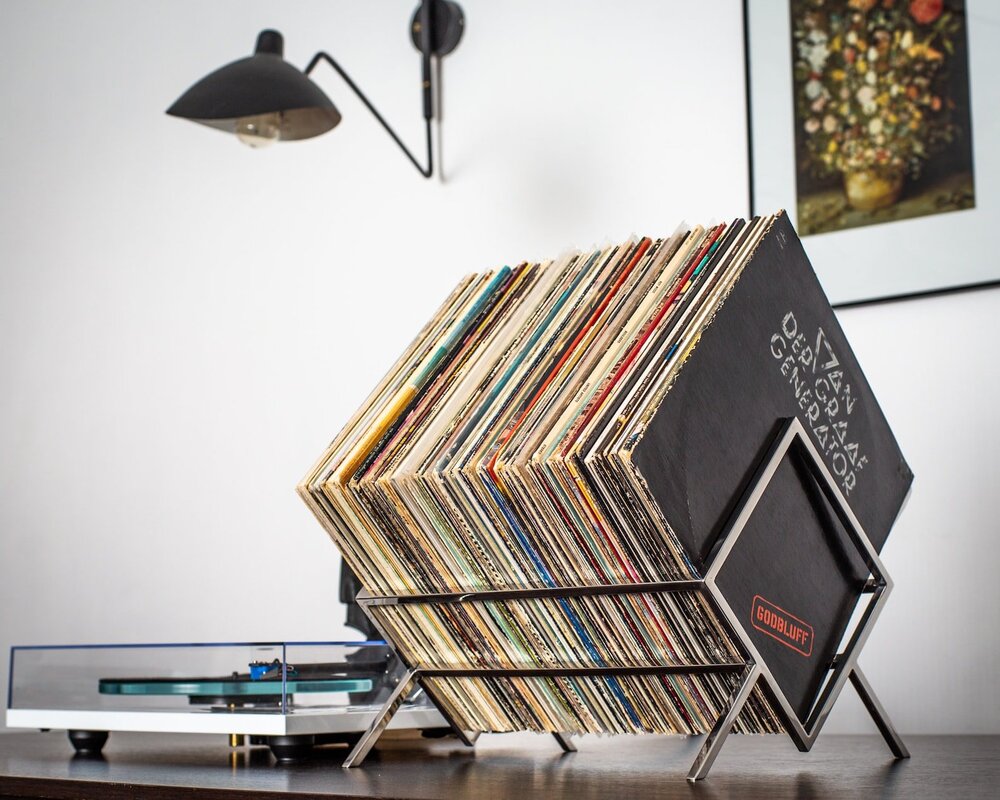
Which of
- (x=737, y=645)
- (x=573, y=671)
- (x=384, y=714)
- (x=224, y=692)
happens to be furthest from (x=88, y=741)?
(x=737, y=645)

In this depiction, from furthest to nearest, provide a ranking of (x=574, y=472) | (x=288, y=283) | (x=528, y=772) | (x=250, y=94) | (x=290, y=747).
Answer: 1. (x=288, y=283)
2. (x=250, y=94)
3. (x=290, y=747)
4. (x=528, y=772)
5. (x=574, y=472)

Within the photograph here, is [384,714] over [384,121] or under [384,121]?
under

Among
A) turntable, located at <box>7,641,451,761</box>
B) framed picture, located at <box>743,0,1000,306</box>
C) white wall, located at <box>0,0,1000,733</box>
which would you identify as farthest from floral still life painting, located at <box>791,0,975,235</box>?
turntable, located at <box>7,641,451,761</box>

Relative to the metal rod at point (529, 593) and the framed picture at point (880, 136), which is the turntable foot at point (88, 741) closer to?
the metal rod at point (529, 593)

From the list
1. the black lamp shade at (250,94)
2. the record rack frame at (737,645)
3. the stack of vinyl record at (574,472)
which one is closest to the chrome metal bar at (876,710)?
the record rack frame at (737,645)

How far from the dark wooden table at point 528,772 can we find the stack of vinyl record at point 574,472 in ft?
0.18

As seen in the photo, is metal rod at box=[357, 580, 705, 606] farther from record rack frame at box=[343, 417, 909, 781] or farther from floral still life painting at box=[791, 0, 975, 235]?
floral still life painting at box=[791, 0, 975, 235]

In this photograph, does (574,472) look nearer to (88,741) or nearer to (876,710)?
(876,710)

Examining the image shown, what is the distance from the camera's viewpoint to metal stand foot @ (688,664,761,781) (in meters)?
0.69

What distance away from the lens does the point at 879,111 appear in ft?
4.75

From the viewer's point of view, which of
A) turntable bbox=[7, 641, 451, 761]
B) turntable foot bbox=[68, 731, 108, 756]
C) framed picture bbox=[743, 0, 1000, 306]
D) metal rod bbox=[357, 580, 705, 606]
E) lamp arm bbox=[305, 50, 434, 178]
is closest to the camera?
metal rod bbox=[357, 580, 705, 606]

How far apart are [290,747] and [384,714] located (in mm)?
132

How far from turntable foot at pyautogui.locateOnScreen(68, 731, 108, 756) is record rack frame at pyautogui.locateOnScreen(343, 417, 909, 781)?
1.12 feet

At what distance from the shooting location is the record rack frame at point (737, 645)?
0.69 metres
